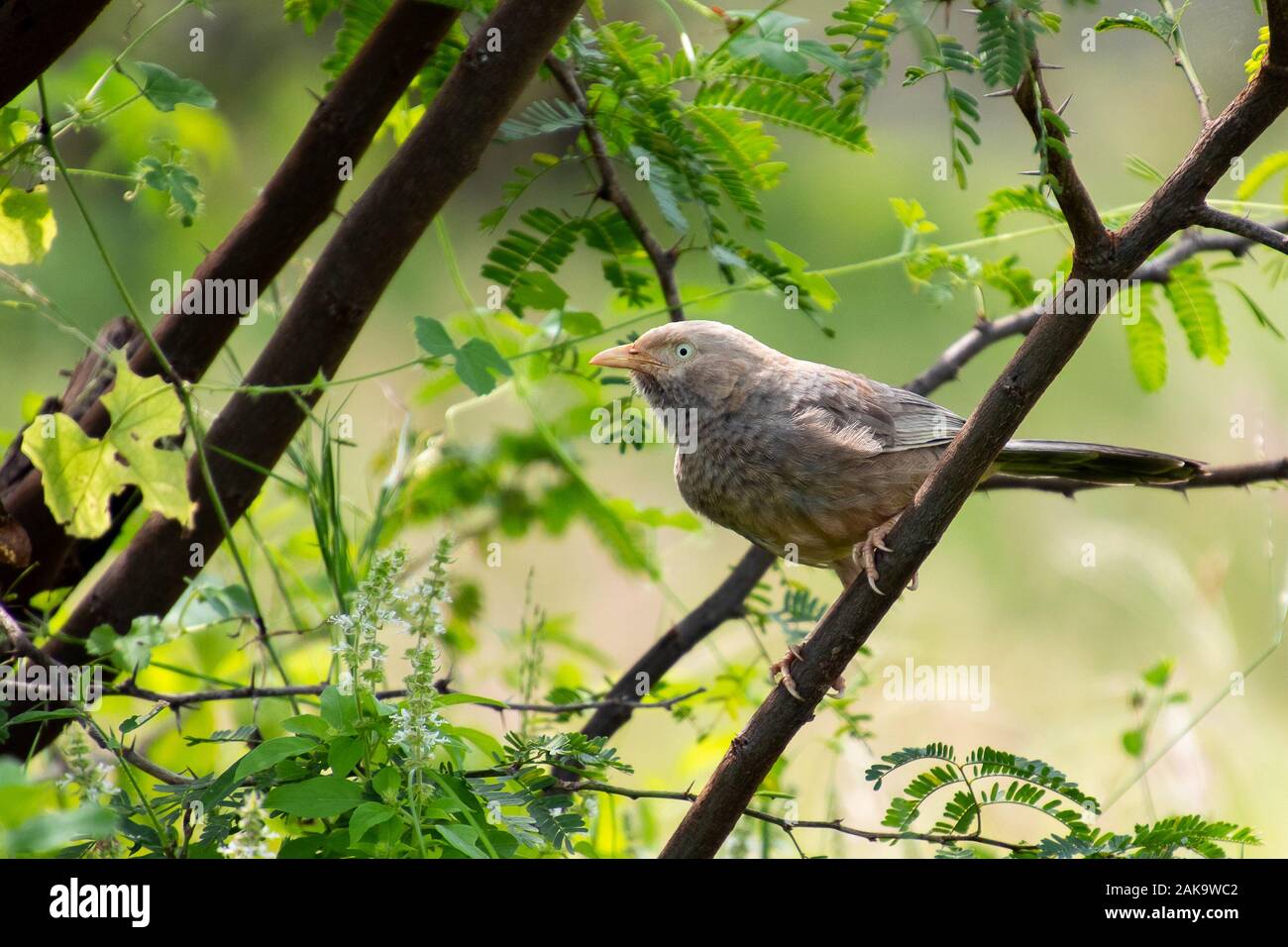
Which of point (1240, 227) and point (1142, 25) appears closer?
point (1240, 227)

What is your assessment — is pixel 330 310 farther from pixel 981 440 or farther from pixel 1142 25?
pixel 1142 25

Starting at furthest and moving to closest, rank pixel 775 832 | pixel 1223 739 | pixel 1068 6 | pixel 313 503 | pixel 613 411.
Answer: pixel 1223 739 → pixel 613 411 → pixel 775 832 → pixel 313 503 → pixel 1068 6

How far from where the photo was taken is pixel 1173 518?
8.54 m

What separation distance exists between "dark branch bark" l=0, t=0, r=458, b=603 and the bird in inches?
37.9

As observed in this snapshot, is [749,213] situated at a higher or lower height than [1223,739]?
higher

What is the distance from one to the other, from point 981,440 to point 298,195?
1929mm

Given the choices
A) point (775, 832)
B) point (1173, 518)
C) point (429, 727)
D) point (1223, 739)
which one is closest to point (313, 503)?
point (429, 727)

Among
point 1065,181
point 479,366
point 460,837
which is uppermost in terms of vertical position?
point 479,366

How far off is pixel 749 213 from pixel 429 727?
1755 millimetres

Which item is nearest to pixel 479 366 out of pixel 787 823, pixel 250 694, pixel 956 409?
pixel 250 694

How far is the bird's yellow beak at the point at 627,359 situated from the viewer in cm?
369

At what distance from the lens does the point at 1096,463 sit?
337 centimetres

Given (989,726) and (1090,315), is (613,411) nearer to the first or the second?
(1090,315)
